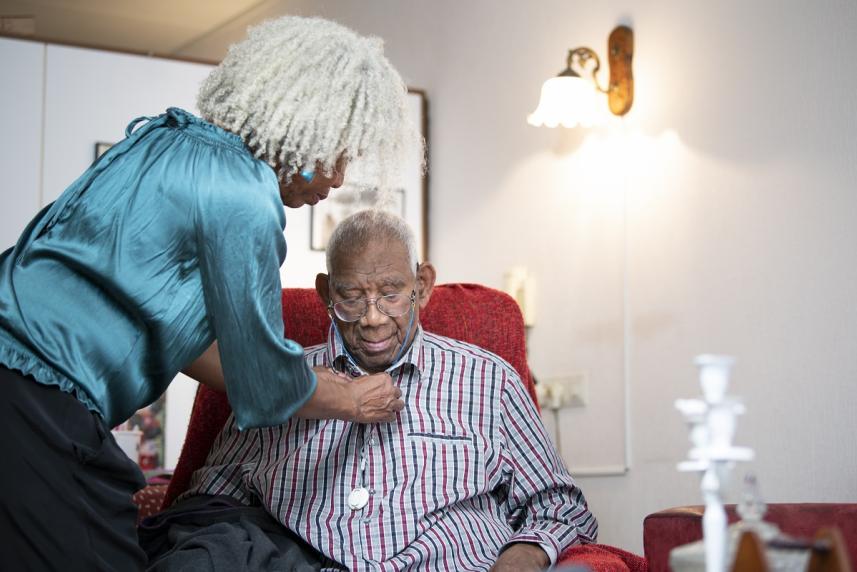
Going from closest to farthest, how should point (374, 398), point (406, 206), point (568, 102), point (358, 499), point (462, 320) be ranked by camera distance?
point (374, 398) < point (358, 499) < point (462, 320) < point (568, 102) < point (406, 206)

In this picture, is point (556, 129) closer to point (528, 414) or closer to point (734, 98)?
point (734, 98)

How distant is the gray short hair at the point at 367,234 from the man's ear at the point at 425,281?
1.7 inches

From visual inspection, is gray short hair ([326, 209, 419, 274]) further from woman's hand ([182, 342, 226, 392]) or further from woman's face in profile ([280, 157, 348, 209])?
woman's face in profile ([280, 157, 348, 209])

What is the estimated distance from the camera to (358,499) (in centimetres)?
197

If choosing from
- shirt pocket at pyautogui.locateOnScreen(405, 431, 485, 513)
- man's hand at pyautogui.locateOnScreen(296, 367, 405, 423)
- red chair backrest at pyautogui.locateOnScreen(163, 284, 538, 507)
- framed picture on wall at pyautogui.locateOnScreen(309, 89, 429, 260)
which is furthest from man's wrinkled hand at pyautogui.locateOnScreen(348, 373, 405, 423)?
framed picture on wall at pyautogui.locateOnScreen(309, 89, 429, 260)

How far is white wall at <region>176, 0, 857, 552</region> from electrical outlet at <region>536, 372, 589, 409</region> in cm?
4

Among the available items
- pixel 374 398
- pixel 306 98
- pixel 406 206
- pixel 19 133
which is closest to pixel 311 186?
pixel 306 98

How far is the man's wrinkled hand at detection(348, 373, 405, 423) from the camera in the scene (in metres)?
1.79

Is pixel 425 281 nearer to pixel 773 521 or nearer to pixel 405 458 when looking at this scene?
pixel 405 458

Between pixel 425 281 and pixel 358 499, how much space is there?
1.69ft

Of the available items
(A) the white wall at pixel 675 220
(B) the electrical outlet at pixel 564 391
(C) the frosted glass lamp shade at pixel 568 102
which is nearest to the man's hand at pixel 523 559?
(A) the white wall at pixel 675 220

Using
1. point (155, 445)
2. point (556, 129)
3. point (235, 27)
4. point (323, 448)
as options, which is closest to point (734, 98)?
point (556, 129)

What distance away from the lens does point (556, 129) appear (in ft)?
12.0

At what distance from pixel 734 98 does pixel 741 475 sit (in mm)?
1018
